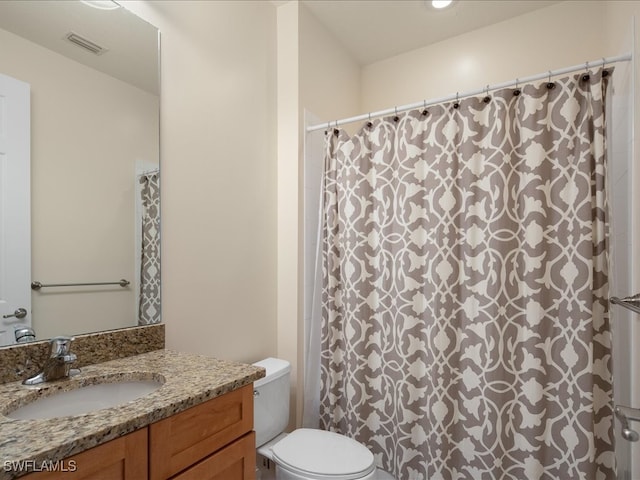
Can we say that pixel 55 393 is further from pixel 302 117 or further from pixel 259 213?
pixel 302 117

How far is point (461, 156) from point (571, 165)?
1.41 ft

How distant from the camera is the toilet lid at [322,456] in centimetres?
134

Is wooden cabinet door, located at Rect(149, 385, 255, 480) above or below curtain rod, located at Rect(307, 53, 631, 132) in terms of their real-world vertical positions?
below

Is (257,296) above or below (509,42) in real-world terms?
below

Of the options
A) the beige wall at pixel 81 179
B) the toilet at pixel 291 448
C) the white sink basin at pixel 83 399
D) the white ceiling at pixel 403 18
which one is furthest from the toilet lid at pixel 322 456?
the white ceiling at pixel 403 18

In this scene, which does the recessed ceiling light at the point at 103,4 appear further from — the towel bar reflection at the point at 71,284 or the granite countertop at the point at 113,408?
the granite countertop at the point at 113,408

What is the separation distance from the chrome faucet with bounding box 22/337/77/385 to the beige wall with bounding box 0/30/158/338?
12 centimetres

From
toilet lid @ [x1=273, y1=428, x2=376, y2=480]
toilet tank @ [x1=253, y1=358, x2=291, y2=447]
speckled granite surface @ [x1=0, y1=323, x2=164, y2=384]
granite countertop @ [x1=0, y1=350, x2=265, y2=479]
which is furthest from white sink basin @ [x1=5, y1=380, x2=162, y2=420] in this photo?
toilet lid @ [x1=273, y1=428, x2=376, y2=480]

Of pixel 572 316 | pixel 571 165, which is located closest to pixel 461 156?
pixel 571 165

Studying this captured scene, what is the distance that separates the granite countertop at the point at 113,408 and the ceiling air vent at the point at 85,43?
1.09 metres

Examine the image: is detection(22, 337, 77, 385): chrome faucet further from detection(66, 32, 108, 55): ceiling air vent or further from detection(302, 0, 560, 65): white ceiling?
detection(302, 0, 560, 65): white ceiling

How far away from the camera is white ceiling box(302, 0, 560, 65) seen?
2070 millimetres

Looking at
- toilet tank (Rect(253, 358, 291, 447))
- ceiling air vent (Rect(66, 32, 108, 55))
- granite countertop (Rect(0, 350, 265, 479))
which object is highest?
ceiling air vent (Rect(66, 32, 108, 55))

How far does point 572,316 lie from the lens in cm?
139
